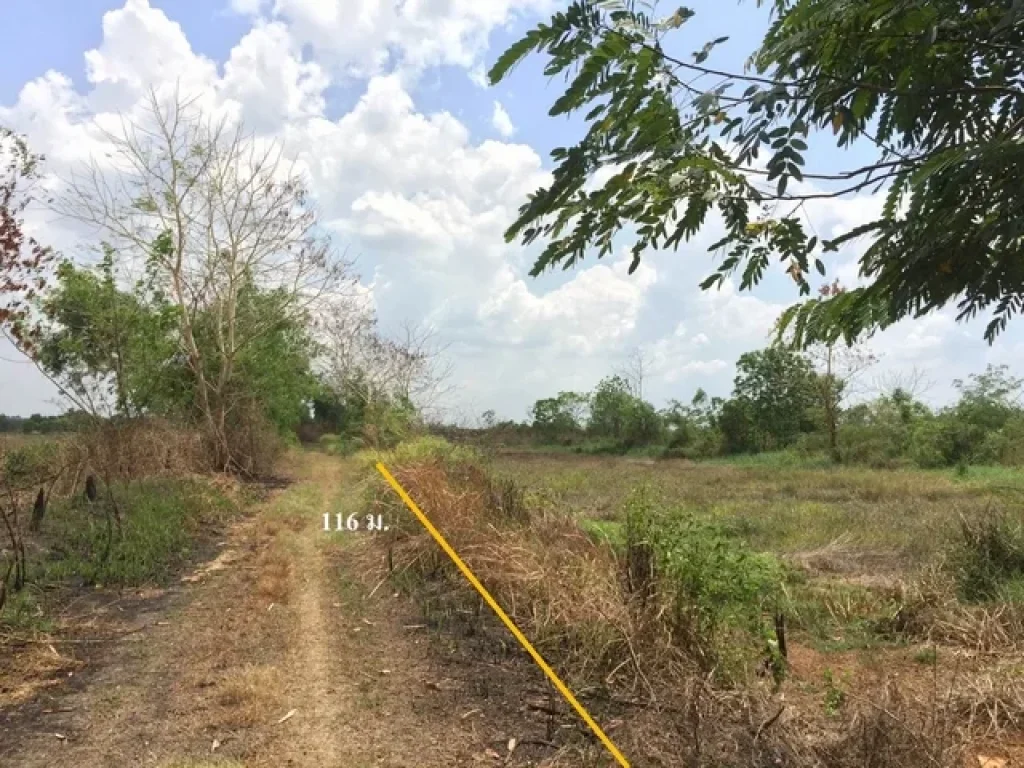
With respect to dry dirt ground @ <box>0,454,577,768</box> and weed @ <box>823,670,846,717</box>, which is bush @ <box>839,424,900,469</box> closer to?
dry dirt ground @ <box>0,454,577,768</box>

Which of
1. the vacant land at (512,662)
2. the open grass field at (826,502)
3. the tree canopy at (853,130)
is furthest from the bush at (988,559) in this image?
the tree canopy at (853,130)

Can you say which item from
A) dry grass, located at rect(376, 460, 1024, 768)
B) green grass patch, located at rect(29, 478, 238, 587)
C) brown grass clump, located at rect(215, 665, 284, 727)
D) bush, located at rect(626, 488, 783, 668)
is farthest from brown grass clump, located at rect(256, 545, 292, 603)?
bush, located at rect(626, 488, 783, 668)

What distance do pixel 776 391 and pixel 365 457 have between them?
23361 mm

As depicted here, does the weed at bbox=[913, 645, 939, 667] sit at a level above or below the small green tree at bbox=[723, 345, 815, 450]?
below

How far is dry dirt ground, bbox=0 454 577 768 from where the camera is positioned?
4059 mm

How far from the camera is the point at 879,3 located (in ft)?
6.49

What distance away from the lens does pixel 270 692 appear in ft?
15.6

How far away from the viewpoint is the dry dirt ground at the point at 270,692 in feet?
13.3

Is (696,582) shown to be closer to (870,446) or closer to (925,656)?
(925,656)

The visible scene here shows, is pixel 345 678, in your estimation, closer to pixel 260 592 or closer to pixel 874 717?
pixel 260 592

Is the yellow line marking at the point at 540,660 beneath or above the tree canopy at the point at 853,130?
beneath

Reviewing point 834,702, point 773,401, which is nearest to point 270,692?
point 834,702

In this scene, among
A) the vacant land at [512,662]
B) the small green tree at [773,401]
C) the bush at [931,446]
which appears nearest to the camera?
the vacant land at [512,662]

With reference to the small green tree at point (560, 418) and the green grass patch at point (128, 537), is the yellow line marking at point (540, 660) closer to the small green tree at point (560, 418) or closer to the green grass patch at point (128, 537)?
the green grass patch at point (128, 537)
